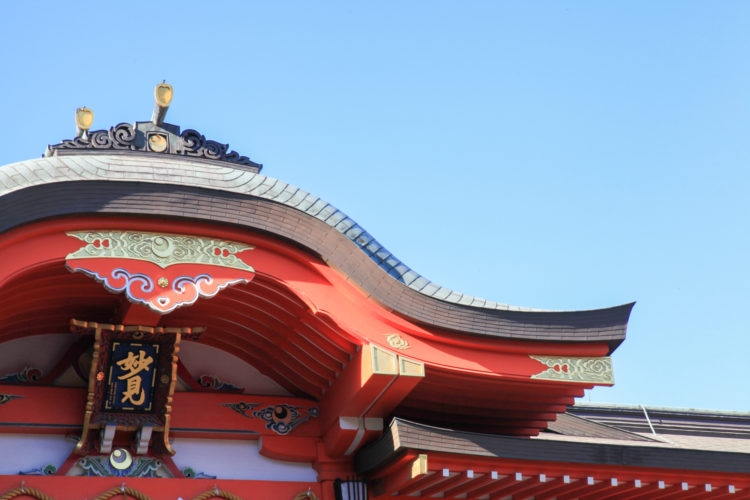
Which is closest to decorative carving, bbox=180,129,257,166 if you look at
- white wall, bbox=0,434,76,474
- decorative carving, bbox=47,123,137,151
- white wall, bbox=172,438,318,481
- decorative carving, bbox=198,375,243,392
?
decorative carving, bbox=47,123,137,151

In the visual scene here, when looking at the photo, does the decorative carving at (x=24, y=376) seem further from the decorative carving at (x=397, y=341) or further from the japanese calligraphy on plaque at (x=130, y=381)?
the decorative carving at (x=397, y=341)

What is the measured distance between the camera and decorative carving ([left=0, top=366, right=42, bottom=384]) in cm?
797

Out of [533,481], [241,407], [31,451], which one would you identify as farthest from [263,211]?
[533,481]

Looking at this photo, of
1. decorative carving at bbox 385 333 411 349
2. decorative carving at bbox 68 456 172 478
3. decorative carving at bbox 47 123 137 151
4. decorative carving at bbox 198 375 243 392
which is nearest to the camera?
decorative carving at bbox 385 333 411 349

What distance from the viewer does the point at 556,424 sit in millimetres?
9812

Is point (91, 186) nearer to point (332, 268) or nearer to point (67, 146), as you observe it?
point (67, 146)

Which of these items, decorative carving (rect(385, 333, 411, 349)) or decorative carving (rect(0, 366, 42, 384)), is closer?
decorative carving (rect(385, 333, 411, 349))

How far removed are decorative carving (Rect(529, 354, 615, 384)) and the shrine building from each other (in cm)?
1

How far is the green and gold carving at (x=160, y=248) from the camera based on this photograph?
7.30 m

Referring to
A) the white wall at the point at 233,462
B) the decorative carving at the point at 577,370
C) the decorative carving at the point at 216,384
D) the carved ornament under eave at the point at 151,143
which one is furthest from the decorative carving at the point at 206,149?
the decorative carving at the point at 577,370

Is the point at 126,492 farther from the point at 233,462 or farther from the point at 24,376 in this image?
the point at 24,376

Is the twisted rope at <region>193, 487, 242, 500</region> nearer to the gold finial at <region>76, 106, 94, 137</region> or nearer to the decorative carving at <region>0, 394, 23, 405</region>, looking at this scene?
the decorative carving at <region>0, 394, 23, 405</region>

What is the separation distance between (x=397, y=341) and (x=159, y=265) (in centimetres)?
196

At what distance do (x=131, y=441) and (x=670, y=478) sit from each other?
14.8 ft
